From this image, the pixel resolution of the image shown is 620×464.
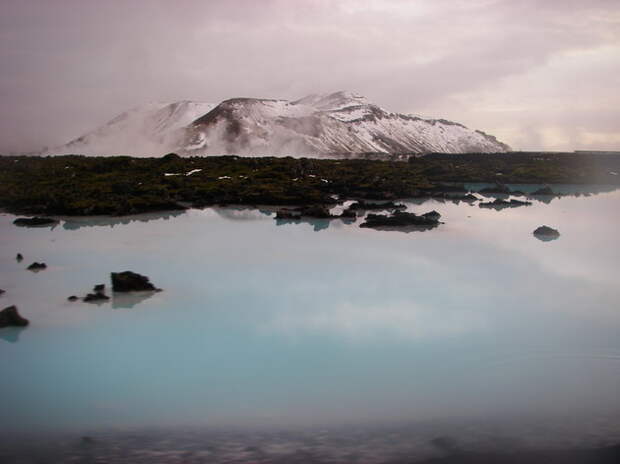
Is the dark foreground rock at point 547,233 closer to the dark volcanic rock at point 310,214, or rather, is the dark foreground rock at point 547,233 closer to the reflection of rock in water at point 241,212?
the dark volcanic rock at point 310,214

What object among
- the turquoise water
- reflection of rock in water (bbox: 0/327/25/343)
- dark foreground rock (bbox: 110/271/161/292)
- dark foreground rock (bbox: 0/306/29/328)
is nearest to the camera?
the turquoise water

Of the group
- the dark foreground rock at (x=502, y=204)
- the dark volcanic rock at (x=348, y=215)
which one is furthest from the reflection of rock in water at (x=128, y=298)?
the dark foreground rock at (x=502, y=204)

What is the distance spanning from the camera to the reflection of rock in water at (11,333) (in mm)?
8641

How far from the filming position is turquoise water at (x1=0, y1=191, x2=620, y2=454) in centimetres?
666

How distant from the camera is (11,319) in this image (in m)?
9.20

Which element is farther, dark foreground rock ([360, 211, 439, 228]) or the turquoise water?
dark foreground rock ([360, 211, 439, 228])

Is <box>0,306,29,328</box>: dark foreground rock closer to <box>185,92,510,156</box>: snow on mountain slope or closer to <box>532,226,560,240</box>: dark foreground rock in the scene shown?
<box>532,226,560,240</box>: dark foreground rock

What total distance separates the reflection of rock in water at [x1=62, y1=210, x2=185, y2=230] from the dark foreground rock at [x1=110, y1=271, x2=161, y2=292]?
9479 mm

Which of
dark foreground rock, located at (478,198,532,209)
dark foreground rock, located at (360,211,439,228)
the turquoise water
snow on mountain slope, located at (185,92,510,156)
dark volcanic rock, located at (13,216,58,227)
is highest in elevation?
snow on mountain slope, located at (185,92,510,156)

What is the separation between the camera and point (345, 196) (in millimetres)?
30000

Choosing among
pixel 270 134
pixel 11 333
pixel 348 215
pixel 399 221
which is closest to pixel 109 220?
pixel 348 215

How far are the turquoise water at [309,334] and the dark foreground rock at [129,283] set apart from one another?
51 centimetres

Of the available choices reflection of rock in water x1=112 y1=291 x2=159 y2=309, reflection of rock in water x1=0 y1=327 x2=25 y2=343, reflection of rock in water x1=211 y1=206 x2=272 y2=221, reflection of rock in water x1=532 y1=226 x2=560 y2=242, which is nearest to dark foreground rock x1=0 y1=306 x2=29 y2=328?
reflection of rock in water x1=0 y1=327 x2=25 y2=343

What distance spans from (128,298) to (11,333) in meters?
2.44
